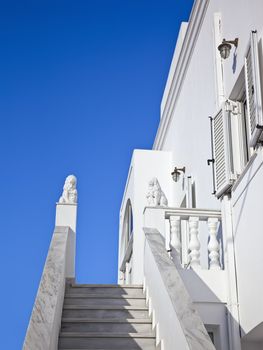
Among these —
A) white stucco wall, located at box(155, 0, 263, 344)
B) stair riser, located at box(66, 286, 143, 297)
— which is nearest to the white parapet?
stair riser, located at box(66, 286, 143, 297)

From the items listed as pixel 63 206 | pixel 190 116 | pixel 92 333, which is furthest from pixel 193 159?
pixel 92 333

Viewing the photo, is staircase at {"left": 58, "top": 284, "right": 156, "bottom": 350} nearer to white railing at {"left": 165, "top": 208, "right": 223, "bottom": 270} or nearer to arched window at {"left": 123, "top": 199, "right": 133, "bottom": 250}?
white railing at {"left": 165, "top": 208, "right": 223, "bottom": 270}

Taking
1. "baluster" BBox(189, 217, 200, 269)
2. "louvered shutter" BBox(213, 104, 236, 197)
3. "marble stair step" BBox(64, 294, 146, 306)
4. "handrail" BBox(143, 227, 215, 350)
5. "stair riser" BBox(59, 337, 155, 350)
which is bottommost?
"stair riser" BBox(59, 337, 155, 350)

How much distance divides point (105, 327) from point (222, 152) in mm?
3161

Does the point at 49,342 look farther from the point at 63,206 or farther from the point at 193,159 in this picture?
the point at 193,159

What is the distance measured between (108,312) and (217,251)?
1936 mm

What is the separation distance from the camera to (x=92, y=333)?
296 inches

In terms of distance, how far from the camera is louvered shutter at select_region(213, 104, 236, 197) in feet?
29.3

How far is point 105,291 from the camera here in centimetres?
942

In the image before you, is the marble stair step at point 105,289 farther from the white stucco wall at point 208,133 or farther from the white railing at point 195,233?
the white stucco wall at point 208,133

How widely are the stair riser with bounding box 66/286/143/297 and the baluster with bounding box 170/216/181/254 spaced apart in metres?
0.86

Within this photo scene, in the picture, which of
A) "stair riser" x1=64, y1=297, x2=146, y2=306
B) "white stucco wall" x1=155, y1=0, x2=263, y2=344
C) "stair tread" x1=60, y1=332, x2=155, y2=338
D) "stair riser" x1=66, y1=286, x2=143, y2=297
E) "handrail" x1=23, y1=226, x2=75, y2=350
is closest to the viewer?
"handrail" x1=23, y1=226, x2=75, y2=350

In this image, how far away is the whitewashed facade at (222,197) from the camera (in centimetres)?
770

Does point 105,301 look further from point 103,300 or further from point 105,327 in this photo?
point 105,327
